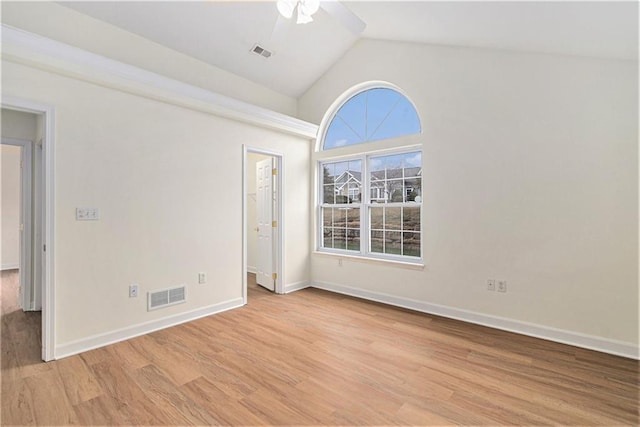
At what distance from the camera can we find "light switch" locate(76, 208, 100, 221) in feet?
8.71

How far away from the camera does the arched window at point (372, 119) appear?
393cm

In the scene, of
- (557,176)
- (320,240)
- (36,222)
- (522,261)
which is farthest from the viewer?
(320,240)

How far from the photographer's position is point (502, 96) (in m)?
3.10

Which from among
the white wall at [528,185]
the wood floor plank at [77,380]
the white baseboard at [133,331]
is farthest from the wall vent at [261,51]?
the wood floor plank at [77,380]

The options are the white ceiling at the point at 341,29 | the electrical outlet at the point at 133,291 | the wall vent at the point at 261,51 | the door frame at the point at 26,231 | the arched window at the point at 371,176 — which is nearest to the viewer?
the white ceiling at the point at 341,29

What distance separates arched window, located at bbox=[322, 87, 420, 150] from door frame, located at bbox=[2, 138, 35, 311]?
3.93 metres

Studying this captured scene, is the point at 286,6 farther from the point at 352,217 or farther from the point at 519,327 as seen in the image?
the point at 519,327

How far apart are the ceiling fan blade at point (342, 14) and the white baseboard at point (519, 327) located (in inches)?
122

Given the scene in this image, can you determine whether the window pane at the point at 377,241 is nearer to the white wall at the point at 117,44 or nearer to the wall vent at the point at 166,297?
the wall vent at the point at 166,297

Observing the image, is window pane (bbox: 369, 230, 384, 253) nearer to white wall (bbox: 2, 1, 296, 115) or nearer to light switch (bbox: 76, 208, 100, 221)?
white wall (bbox: 2, 1, 296, 115)

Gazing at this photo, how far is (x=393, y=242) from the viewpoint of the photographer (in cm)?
410

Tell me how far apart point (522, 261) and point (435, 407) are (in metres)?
1.90

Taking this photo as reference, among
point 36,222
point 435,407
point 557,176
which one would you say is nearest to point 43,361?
point 36,222

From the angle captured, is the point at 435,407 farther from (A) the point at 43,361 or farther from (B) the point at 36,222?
(B) the point at 36,222
